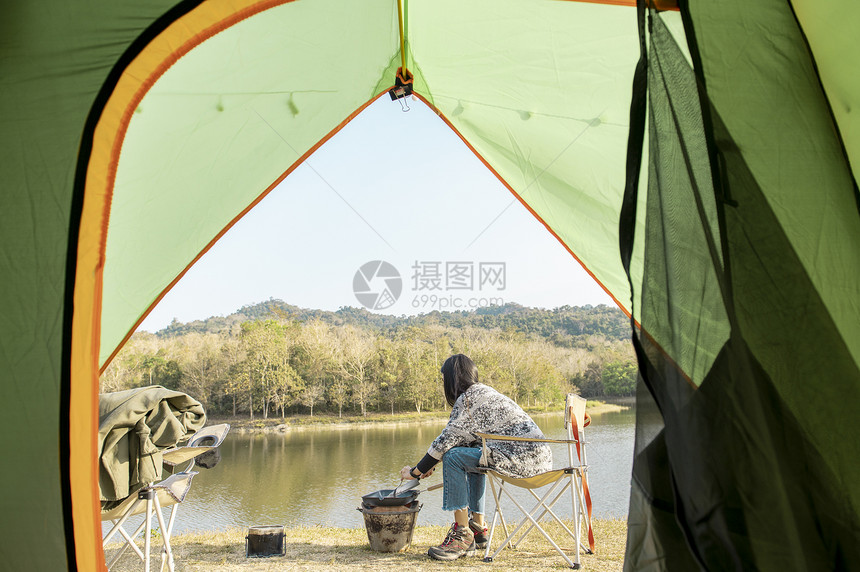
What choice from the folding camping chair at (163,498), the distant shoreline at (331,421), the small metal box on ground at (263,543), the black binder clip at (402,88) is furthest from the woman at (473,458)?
the distant shoreline at (331,421)

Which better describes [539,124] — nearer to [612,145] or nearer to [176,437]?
[612,145]

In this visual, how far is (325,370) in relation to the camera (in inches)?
903

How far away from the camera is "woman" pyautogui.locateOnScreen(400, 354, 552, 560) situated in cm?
241

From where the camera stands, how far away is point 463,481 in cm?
249

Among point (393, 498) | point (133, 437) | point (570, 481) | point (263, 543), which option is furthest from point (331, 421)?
point (133, 437)

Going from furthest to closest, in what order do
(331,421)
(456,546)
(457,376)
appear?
(331,421)
(457,376)
(456,546)

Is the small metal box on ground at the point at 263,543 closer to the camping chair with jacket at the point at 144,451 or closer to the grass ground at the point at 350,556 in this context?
the grass ground at the point at 350,556

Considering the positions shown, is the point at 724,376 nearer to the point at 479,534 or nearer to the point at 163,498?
the point at 479,534

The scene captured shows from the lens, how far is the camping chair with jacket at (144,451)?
6.32ft

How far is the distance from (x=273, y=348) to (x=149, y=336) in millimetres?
8699

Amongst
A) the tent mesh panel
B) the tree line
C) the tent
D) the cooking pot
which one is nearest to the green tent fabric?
the tent

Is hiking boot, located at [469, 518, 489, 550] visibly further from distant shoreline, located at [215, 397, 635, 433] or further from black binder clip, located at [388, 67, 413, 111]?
distant shoreline, located at [215, 397, 635, 433]

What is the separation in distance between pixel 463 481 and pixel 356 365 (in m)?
20.8

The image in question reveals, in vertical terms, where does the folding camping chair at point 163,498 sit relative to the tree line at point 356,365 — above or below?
above
